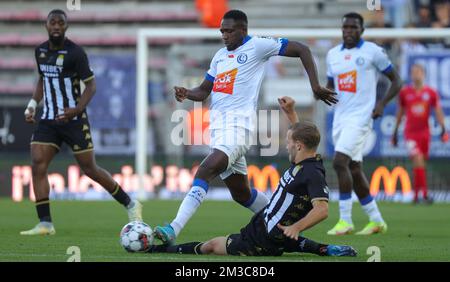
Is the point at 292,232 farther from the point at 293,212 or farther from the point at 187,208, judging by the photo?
the point at 187,208

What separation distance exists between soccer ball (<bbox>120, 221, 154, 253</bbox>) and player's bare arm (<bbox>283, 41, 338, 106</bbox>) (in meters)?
1.89

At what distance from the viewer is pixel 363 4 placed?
21.0 metres

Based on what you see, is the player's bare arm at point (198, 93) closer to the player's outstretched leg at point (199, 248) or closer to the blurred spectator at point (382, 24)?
the player's outstretched leg at point (199, 248)

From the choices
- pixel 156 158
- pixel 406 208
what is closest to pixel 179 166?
pixel 156 158

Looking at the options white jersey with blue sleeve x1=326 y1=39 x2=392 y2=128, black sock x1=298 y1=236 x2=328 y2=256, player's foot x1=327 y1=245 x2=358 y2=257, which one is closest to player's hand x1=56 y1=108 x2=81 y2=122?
white jersey with blue sleeve x1=326 y1=39 x2=392 y2=128

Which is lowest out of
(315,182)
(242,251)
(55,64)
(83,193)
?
(83,193)

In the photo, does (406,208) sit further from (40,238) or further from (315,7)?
(40,238)

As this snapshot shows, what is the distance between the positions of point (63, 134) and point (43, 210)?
84cm

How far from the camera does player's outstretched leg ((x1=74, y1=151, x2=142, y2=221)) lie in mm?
11344

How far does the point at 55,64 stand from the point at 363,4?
1108 cm

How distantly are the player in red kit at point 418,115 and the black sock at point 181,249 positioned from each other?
10752mm

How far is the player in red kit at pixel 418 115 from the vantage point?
1880cm

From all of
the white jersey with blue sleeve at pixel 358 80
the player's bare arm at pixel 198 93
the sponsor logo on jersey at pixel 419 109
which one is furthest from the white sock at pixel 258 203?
the sponsor logo on jersey at pixel 419 109

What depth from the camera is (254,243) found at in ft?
27.1
